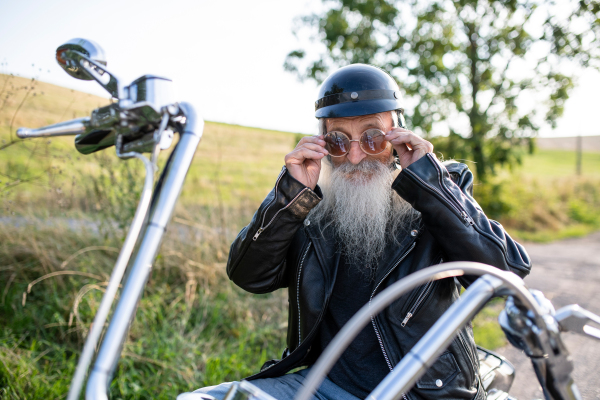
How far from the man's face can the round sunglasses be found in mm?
58

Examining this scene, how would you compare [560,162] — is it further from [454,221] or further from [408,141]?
[454,221]

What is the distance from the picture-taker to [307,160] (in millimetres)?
2348

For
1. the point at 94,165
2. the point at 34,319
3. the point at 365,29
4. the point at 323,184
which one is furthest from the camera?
the point at 365,29

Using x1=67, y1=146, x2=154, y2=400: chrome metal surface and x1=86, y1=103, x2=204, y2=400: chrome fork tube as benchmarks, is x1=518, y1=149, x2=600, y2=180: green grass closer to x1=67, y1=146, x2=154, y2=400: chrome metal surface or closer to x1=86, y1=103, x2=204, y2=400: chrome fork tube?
x1=86, y1=103, x2=204, y2=400: chrome fork tube

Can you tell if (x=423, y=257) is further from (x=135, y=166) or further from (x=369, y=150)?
(x=135, y=166)

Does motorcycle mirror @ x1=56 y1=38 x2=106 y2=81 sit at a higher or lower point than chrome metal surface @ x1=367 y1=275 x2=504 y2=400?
higher

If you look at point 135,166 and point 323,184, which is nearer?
point 323,184

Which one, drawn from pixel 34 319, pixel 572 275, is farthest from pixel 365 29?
pixel 34 319

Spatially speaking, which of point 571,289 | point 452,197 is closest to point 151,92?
point 452,197

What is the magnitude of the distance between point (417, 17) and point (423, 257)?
781 cm

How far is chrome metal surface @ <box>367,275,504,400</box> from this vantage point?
0.85 metres

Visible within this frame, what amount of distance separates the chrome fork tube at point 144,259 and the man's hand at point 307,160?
119 cm

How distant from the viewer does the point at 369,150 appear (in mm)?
2445

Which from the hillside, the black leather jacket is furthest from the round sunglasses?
the hillside
